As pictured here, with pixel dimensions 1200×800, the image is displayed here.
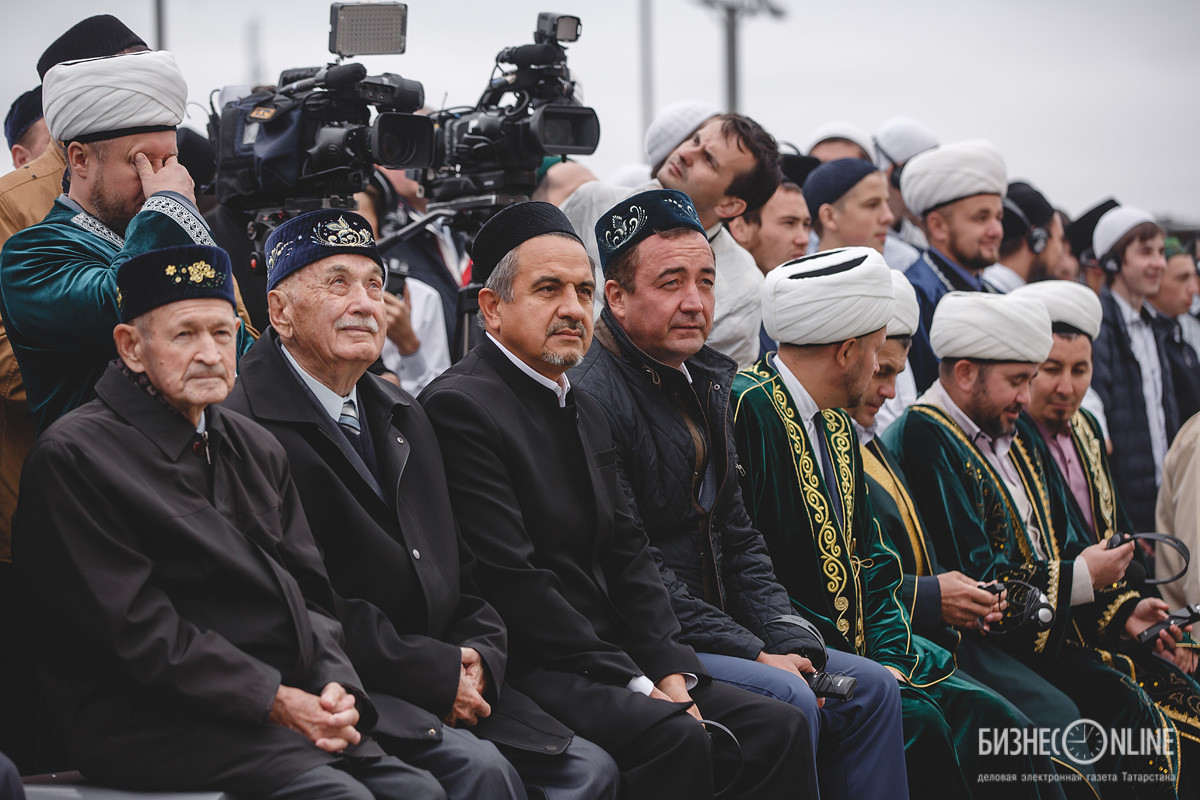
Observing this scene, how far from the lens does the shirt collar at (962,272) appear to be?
6328 mm

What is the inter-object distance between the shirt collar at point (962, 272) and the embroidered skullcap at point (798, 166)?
0.73 meters

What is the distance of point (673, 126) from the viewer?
5531mm

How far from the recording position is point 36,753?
3305 mm

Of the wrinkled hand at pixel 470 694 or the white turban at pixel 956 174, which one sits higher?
the white turban at pixel 956 174

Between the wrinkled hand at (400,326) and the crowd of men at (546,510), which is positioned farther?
the wrinkled hand at (400,326)

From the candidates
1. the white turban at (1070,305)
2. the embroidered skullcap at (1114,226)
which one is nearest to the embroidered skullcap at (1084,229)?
the embroidered skullcap at (1114,226)

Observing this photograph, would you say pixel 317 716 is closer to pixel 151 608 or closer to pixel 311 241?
pixel 151 608

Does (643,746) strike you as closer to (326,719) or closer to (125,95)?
(326,719)

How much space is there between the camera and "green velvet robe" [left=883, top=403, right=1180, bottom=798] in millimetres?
4746

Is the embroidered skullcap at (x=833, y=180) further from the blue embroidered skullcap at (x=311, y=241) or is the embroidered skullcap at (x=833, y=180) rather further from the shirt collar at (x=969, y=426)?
the blue embroidered skullcap at (x=311, y=241)

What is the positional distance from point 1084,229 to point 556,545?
6.25m

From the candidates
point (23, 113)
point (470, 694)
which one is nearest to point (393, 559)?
point (470, 694)

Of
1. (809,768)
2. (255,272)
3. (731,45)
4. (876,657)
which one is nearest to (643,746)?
(809,768)

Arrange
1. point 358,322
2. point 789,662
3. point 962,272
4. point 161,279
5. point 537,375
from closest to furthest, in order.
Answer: point 161,279 < point 358,322 < point 537,375 < point 789,662 < point 962,272
